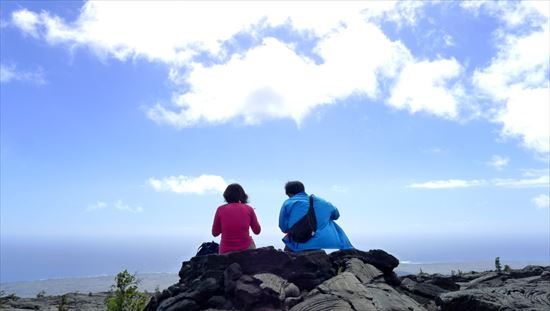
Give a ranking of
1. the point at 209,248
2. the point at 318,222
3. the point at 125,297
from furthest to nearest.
A: 1. the point at 209,248
2. the point at 318,222
3. the point at 125,297

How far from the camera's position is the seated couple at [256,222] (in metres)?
10.5

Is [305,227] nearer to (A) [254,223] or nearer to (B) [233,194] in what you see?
(A) [254,223]

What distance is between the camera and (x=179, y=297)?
878 cm

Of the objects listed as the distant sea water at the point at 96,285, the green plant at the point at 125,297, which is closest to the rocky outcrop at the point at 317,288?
the green plant at the point at 125,297

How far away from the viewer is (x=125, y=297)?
9156 mm

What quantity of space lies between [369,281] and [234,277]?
8.32 ft

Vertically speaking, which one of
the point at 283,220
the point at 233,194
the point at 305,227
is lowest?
the point at 305,227

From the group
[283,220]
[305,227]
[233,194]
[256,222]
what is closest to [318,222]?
[305,227]

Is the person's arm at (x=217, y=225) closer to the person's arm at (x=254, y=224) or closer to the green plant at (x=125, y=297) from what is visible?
the person's arm at (x=254, y=224)

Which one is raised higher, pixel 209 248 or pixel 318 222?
pixel 318 222

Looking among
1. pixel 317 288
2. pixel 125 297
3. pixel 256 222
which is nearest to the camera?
pixel 317 288

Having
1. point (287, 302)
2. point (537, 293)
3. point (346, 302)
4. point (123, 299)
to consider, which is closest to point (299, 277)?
point (287, 302)

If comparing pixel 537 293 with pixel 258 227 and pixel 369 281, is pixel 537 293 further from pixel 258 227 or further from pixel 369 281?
pixel 258 227

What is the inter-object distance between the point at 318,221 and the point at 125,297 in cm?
425
